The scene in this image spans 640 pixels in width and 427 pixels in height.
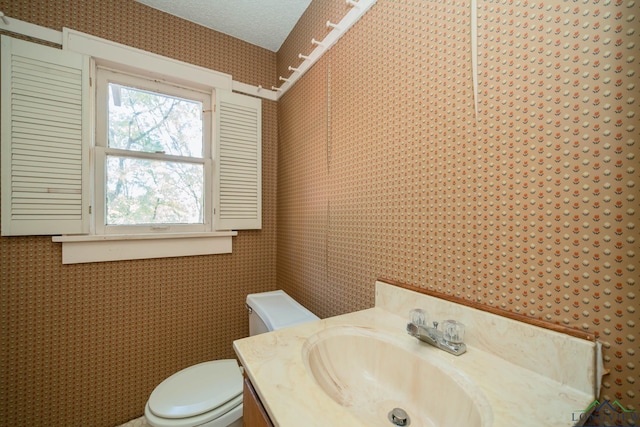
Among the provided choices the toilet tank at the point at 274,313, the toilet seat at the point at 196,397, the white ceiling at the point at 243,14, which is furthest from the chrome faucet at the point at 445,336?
the white ceiling at the point at 243,14

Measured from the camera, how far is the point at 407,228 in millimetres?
912

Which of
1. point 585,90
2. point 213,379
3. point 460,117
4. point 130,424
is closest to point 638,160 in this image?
point 585,90

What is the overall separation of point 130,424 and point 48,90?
2.04 metres

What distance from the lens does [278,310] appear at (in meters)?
1.41

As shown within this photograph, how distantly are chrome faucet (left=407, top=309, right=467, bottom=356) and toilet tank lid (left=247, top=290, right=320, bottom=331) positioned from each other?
69 cm

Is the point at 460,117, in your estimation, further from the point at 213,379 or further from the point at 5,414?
the point at 5,414

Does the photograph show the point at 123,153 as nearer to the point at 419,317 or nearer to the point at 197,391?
the point at 197,391

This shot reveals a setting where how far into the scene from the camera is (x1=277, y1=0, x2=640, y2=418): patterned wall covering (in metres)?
0.48

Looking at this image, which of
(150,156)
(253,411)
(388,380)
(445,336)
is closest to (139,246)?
(150,156)

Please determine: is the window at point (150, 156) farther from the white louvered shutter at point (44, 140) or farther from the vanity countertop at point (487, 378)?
the vanity countertop at point (487, 378)

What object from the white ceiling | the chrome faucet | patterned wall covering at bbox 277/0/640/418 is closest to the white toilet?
patterned wall covering at bbox 277/0/640/418

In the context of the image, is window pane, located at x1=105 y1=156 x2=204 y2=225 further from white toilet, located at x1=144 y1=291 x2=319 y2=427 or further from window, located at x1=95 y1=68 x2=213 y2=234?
white toilet, located at x1=144 y1=291 x2=319 y2=427

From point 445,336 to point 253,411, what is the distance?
57 cm

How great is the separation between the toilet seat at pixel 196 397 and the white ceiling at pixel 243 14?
2.26 m
